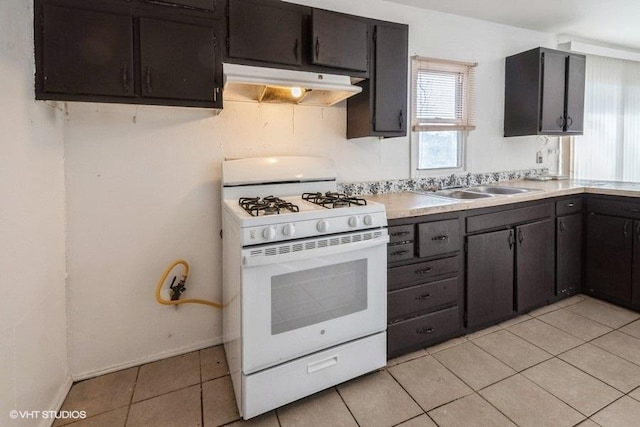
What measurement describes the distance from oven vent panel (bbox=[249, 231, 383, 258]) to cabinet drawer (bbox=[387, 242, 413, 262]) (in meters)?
0.21

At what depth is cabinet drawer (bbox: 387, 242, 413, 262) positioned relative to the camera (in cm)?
Answer: 205

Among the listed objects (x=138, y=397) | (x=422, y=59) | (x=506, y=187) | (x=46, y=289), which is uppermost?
(x=422, y=59)

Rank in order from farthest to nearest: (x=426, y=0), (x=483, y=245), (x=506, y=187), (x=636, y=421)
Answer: (x=506, y=187) → (x=426, y=0) → (x=483, y=245) → (x=636, y=421)

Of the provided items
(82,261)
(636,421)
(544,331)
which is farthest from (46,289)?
(544,331)

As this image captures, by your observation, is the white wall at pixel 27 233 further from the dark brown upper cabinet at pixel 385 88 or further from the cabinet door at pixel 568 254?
the cabinet door at pixel 568 254

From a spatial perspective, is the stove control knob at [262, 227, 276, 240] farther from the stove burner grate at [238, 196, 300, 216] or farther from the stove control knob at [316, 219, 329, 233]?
the stove control knob at [316, 219, 329, 233]

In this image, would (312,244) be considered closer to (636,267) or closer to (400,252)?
(400,252)

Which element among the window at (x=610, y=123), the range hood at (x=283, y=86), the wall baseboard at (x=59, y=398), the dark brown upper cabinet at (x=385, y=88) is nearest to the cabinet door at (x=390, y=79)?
the dark brown upper cabinet at (x=385, y=88)

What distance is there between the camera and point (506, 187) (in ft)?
10.3

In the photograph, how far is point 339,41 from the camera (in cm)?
214

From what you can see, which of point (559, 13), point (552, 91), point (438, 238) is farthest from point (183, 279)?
point (559, 13)

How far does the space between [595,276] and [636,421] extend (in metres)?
1.65

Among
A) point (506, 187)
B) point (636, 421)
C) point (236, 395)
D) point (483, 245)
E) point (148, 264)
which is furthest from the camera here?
point (506, 187)

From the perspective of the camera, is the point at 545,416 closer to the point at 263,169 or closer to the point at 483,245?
the point at 483,245
